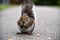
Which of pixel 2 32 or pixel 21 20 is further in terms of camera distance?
pixel 2 32

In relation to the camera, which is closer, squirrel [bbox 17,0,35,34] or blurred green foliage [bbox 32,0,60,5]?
squirrel [bbox 17,0,35,34]

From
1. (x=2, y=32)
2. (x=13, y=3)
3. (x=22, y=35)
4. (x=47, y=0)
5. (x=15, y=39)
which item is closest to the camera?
(x=15, y=39)

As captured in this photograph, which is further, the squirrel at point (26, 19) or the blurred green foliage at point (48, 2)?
the blurred green foliage at point (48, 2)

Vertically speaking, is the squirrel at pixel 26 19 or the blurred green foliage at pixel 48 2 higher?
the squirrel at pixel 26 19

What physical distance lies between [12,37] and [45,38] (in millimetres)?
987

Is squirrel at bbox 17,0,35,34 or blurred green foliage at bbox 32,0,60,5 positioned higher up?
squirrel at bbox 17,0,35,34

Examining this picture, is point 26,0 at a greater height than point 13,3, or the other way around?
point 26,0

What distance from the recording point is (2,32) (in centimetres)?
995

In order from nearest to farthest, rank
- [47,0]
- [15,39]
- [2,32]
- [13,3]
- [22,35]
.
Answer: [15,39] → [22,35] → [2,32] → [13,3] → [47,0]

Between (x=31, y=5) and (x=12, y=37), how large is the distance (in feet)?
3.87

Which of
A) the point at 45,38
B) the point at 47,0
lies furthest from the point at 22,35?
the point at 47,0

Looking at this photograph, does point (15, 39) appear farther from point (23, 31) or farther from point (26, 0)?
point (26, 0)

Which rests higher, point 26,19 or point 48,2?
point 26,19

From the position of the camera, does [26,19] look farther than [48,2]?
No
